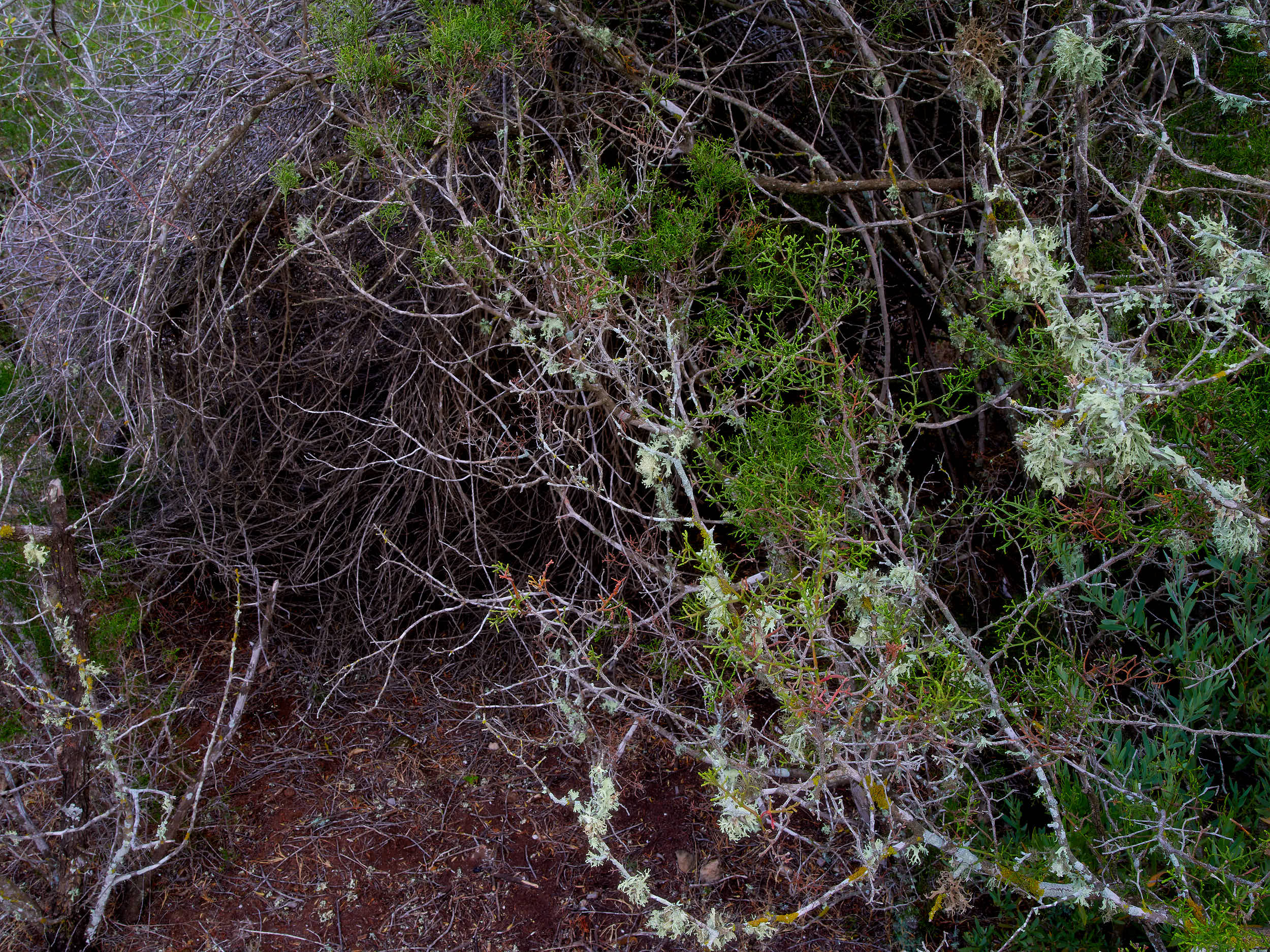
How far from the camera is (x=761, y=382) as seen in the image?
211 cm

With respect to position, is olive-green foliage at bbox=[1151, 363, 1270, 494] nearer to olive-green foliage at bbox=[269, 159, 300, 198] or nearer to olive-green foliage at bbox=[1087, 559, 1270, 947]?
olive-green foliage at bbox=[1087, 559, 1270, 947]

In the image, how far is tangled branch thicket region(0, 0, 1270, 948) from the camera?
1871mm

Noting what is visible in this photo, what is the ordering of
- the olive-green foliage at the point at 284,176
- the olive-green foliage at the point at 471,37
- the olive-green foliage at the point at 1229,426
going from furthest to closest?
the olive-green foliage at the point at 284,176 < the olive-green foliage at the point at 471,37 < the olive-green foliage at the point at 1229,426

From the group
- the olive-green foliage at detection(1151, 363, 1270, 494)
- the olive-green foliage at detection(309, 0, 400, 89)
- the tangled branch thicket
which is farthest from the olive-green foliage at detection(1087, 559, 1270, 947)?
the olive-green foliage at detection(309, 0, 400, 89)

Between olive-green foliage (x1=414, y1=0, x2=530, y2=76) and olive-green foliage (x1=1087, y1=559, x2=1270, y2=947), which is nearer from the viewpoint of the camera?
olive-green foliage (x1=1087, y1=559, x2=1270, y2=947)

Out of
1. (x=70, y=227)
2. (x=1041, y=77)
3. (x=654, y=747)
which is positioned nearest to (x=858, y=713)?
(x=654, y=747)

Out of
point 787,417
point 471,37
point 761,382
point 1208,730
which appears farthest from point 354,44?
point 1208,730

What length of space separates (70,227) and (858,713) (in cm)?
324

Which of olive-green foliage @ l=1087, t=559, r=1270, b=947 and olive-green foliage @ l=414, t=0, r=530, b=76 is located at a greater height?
olive-green foliage @ l=414, t=0, r=530, b=76

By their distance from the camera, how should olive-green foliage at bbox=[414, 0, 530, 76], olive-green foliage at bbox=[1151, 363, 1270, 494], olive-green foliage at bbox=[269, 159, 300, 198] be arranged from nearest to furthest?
olive-green foliage at bbox=[1151, 363, 1270, 494] < olive-green foliage at bbox=[414, 0, 530, 76] < olive-green foliage at bbox=[269, 159, 300, 198]

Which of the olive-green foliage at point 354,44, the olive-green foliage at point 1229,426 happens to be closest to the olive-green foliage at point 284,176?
the olive-green foliage at point 354,44

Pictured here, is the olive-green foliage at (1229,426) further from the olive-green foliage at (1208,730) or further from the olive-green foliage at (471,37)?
the olive-green foliage at (471,37)

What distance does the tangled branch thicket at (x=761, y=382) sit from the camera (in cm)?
187

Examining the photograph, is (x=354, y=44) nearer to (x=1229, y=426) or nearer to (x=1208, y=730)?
(x=1229, y=426)
